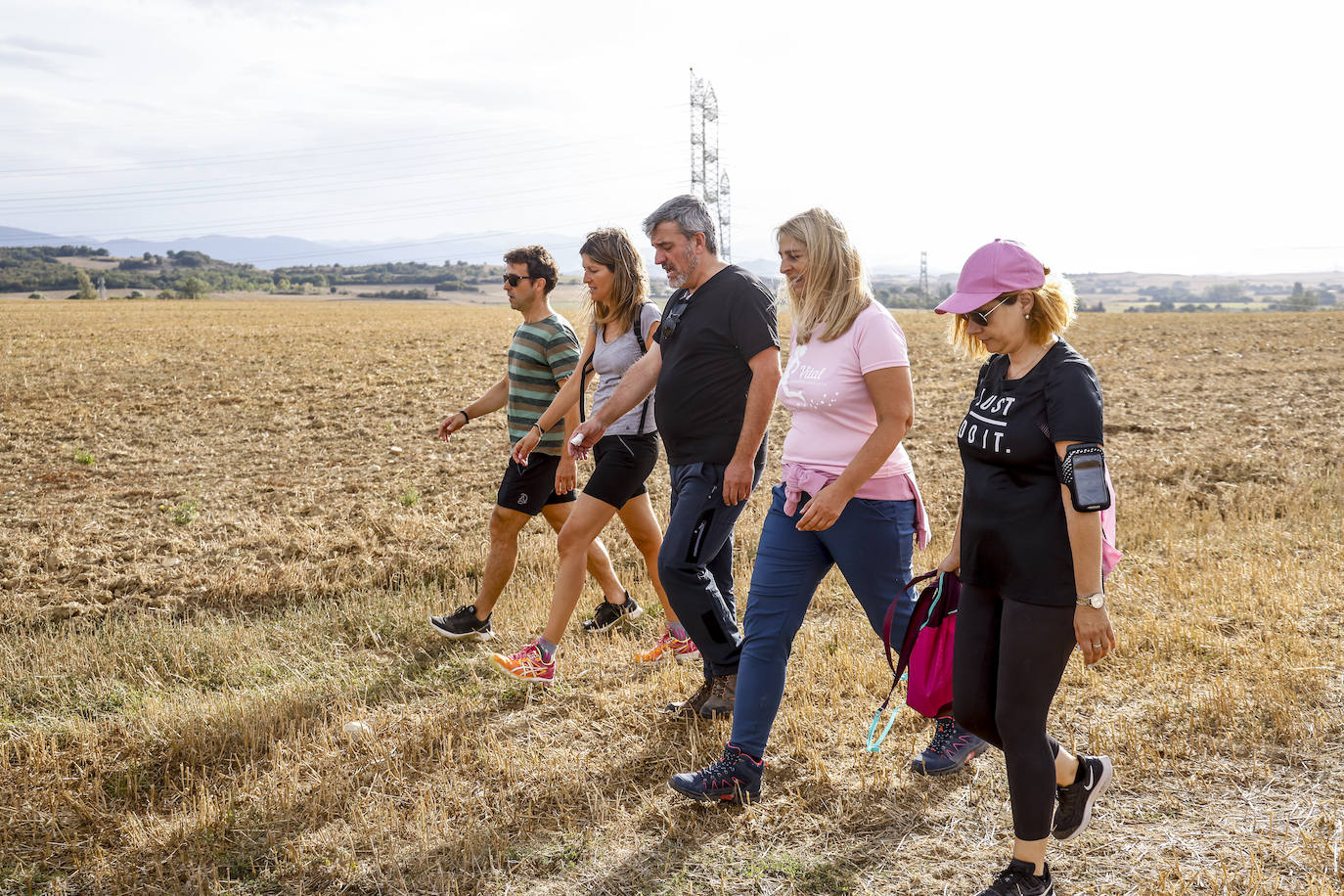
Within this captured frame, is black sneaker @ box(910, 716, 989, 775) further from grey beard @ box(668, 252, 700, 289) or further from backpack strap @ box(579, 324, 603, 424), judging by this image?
backpack strap @ box(579, 324, 603, 424)

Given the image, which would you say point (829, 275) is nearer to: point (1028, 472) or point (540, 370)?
point (1028, 472)

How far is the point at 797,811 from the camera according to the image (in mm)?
3650

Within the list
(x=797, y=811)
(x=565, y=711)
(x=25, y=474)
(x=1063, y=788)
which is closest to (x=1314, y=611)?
(x=1063, y=788)

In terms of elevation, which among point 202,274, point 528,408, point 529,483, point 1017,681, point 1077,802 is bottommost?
point 1077,802

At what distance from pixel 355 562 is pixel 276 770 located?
399cm

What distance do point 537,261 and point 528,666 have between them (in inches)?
85.7

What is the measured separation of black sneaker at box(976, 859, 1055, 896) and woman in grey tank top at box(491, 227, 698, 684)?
2147 mm

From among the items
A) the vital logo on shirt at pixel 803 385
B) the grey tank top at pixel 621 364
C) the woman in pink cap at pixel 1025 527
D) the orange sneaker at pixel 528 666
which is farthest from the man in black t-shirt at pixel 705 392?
the woman in pink cap at pixel 1025 527

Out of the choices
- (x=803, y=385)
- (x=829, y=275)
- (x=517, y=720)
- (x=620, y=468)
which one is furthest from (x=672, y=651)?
(x=829, y=275)

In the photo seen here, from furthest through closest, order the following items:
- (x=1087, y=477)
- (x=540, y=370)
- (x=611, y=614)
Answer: (x=611, y=614) < (x=540, y=370) < (x=1087, y=477)

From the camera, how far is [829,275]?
3.62 metres

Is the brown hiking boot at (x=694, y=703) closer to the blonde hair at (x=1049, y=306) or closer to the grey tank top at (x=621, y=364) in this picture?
the grey tank top at (x=621, y=364)

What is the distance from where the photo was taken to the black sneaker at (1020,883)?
114 inches

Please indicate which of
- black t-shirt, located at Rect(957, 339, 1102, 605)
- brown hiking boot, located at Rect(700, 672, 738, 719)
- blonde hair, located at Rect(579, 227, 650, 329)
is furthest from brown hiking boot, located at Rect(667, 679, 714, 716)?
black t-shirt, located at Rect(957, 339, 1102, 605)
